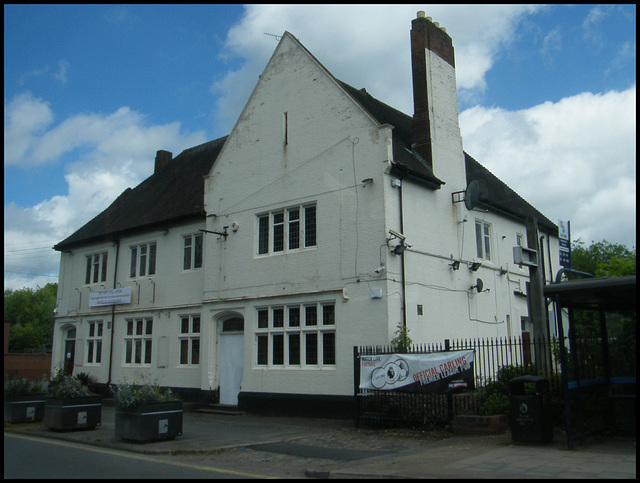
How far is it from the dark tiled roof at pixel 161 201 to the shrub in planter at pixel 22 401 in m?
8.45

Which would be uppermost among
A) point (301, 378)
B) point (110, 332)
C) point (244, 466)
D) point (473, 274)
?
point (473, 274)

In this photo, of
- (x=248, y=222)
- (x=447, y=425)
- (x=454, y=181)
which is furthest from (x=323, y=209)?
(x=447, y=425)

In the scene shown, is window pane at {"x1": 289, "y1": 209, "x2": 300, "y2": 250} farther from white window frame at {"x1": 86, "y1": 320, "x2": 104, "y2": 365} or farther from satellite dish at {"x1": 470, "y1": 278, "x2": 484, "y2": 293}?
white window frame at {"x1": 86, "y1": 320, "x2": 104, "y2": 365}

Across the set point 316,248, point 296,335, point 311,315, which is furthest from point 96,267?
point 316,248

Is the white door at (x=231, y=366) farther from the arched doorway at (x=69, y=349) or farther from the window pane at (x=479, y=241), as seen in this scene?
the arched doorway at (x=69, y=349)

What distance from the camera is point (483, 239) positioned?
20828 millimetres

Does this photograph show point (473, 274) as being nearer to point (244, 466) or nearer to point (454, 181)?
point (454, 181)

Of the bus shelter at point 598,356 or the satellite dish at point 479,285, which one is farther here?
the satellite dish at point 479,285

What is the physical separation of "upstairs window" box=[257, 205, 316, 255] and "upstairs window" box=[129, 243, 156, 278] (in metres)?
6.99

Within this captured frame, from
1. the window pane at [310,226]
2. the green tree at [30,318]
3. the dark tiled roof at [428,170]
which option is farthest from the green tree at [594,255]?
the green tree at [30,318]

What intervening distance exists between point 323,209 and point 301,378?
5.12 m

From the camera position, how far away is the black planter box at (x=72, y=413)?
46.0ft

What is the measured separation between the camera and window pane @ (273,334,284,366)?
18438 mm

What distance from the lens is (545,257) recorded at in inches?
966
